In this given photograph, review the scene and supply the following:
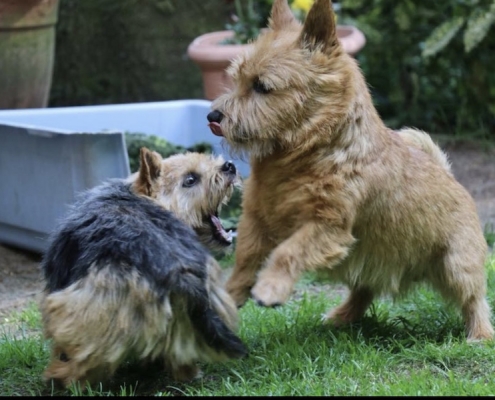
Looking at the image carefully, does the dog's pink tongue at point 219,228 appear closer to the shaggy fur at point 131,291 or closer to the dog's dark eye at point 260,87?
the shaggy fur at point 131,291

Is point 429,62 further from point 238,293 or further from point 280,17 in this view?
point 238,293

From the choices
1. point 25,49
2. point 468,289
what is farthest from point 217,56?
point 468,289

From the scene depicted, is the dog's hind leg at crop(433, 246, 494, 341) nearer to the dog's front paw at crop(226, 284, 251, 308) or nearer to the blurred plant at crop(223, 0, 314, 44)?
the dog's front paw at crop(226, 284, 251, 308)

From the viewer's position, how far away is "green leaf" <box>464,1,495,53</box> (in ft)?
30.2

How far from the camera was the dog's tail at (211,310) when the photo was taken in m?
4.11

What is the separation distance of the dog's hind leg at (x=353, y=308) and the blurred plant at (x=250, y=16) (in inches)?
162

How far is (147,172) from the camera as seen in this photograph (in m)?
4.56

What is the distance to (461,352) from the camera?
472cm

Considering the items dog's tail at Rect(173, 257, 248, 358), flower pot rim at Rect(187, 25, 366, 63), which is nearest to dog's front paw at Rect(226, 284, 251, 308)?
dog's tail at Rect(173, 257, 248, 358)

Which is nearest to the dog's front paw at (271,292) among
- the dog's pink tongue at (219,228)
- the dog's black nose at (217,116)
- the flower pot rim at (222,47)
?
the dog's pink tongue at (219,228)

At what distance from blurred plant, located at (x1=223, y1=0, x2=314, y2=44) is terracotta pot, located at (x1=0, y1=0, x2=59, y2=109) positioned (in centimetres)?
173

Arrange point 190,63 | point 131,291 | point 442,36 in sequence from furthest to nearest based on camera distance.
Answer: point 190,63
point 442,36
point 131,291

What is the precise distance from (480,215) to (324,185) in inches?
158

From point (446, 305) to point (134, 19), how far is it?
643 centimetres
